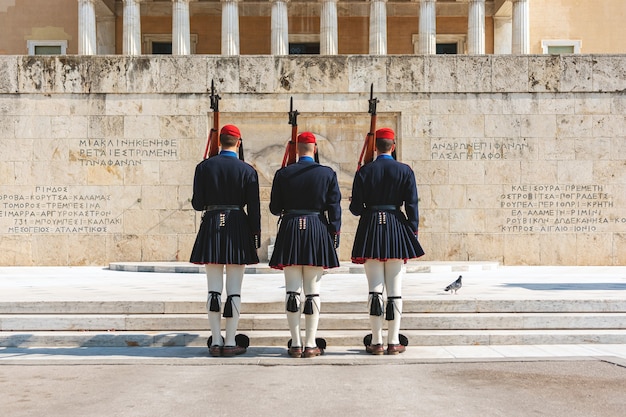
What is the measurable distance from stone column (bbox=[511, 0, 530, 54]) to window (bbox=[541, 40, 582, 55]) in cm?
Answer: 503

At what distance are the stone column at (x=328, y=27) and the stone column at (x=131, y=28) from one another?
8710mm

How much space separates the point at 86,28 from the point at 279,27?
9.29m

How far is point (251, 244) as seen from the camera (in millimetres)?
7750

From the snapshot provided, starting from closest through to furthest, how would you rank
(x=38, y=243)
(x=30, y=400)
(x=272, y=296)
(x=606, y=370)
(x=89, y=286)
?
(x=30, y=400)
(x=606, y=370)
(x=272, y=296)
(x=89, y=286)
(x=38, y=243)

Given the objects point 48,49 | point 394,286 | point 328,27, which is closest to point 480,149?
point 394,286

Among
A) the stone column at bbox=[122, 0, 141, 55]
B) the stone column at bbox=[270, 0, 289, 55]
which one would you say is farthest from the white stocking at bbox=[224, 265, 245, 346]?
the stone column at bbox=[122, 0, 141, 55]

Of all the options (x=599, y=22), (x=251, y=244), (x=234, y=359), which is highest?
(x=599, y=22)

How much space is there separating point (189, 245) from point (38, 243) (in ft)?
11.3

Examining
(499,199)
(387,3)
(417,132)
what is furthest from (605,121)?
(387,3)

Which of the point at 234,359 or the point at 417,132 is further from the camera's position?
the point at 417,132

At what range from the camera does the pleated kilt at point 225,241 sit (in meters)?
7.58

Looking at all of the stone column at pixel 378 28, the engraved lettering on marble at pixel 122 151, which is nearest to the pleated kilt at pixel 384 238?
the engraved lettering on marble at pixel 122 151

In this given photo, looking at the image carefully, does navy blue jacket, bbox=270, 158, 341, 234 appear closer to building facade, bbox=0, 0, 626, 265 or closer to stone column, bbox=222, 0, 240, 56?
building facade, bbox=0, 0, 626, 265

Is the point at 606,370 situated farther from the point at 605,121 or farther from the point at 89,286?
the point at 605,121
